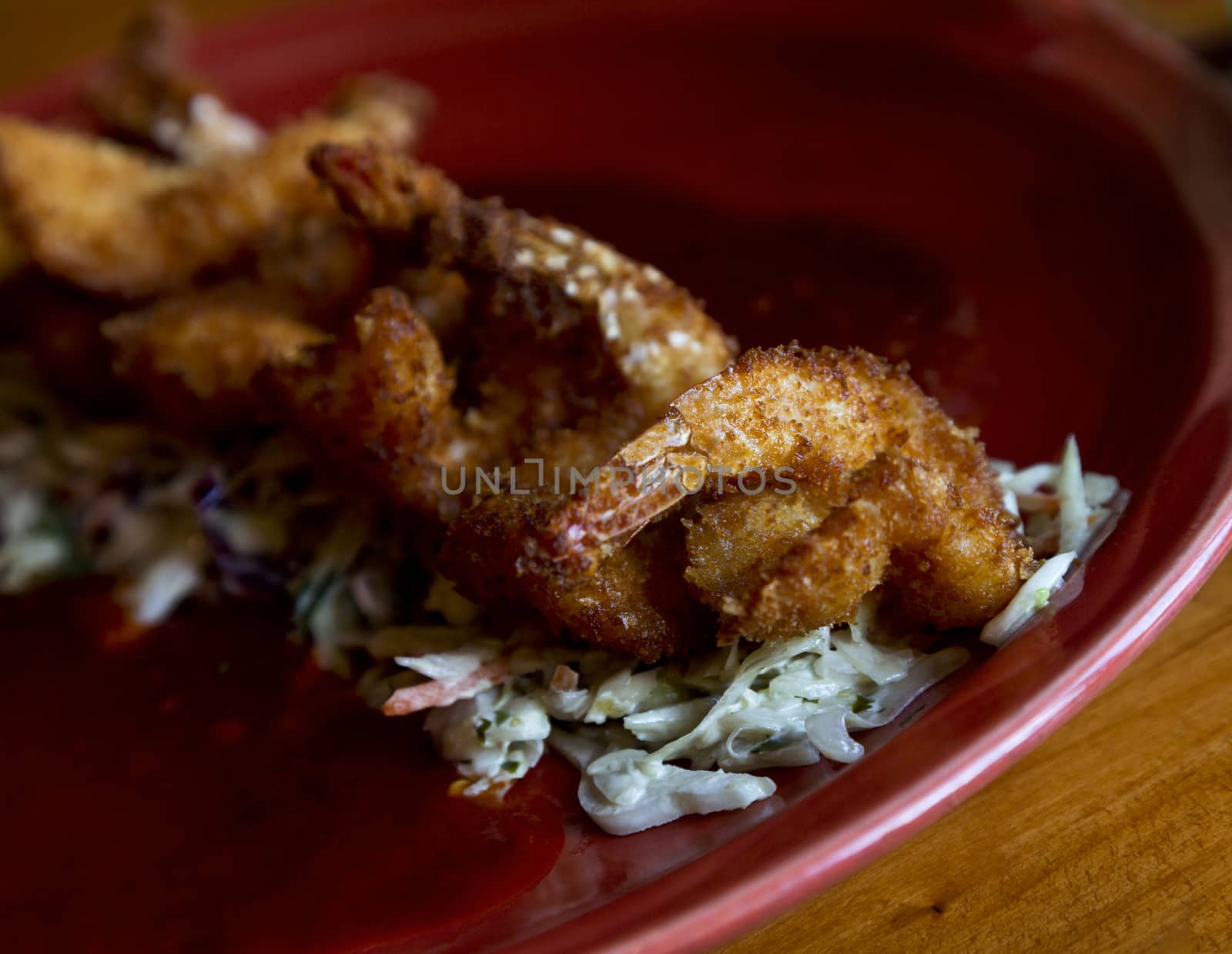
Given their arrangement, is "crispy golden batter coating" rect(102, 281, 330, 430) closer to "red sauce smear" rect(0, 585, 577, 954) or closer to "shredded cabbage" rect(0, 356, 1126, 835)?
"shredded cabbage" rect(0, 356, 1126, 835)

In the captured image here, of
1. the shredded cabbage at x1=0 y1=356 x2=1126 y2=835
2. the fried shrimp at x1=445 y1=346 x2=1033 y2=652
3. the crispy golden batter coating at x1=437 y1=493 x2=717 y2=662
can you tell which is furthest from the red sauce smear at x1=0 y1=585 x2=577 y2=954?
the fried shrimp at x1=445 y1=346 x2=1033 y2=652

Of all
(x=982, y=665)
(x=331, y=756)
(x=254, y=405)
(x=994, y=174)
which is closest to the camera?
(x=982, y=665)

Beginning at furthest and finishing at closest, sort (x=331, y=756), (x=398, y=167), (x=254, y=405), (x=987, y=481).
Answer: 1. (x=254, y=405)
2. (x=398, y=167)
3. (x=331, y=756)
4. (x=987, y=481)

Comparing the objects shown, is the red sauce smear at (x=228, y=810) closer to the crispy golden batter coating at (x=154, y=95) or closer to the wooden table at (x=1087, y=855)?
the wooden table at (x=1087, y=855)

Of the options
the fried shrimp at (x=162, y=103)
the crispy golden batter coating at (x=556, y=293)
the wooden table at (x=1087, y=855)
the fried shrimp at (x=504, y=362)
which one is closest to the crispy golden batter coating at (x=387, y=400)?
the fried shrimp at (x=504, y=362)

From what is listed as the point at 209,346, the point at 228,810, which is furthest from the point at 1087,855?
the point at 209,346

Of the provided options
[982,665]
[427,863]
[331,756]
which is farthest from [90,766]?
[982,665]

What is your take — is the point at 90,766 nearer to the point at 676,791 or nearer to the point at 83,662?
the point at 83,662
